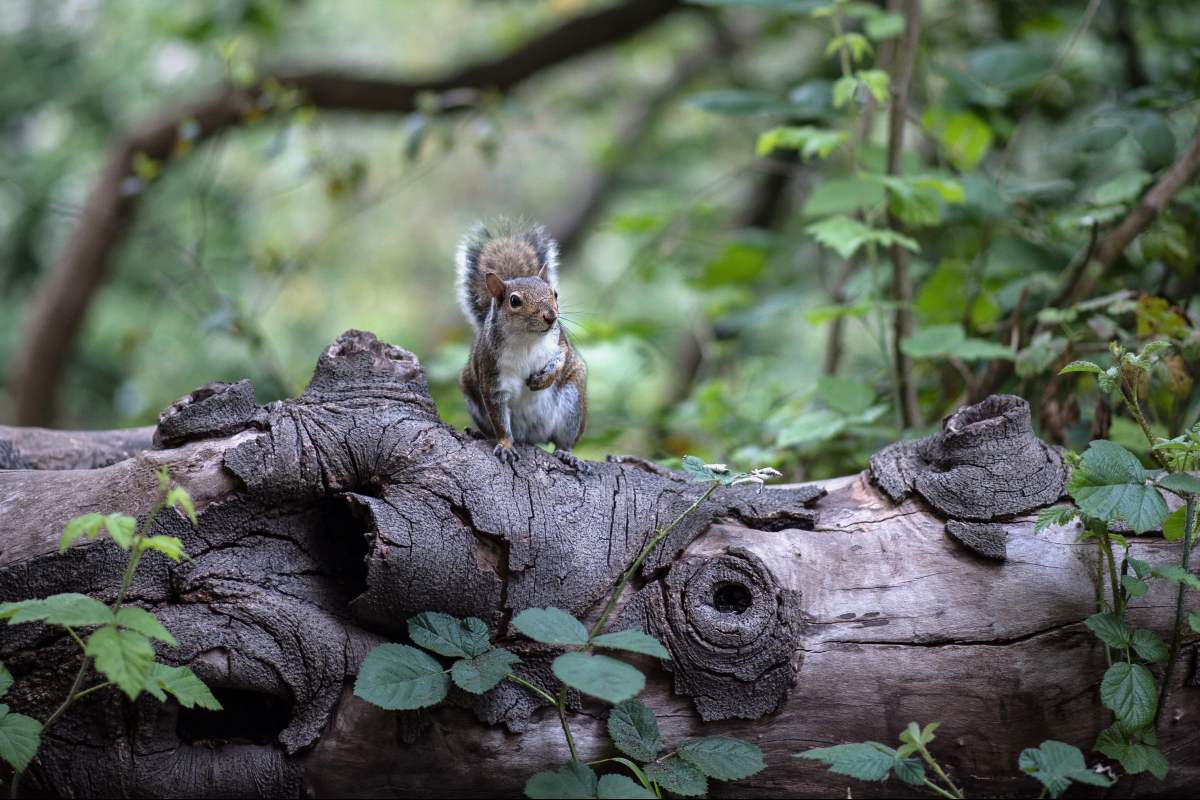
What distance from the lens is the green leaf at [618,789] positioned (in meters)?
1.35

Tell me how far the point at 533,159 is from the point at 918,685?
28.3 ft

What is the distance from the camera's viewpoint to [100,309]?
6148 millimetres

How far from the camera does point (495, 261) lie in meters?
2.38

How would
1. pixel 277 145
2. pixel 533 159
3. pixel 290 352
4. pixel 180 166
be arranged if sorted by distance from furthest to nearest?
pixel 533 159 → pixel 290 352 → pixel 180 166 → pixel 277 145

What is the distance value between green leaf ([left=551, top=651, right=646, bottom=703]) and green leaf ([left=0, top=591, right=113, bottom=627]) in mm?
586

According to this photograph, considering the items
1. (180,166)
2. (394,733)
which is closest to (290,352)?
(180,166)

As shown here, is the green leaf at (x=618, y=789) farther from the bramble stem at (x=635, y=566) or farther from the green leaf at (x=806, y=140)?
the green leaf at (x=806, y=140)

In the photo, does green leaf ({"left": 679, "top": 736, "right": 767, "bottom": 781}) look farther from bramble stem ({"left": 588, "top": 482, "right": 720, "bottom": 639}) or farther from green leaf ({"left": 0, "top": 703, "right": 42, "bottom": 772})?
green leaf ({"left": 0, "top": 703, "right": 42, "bottom": 772})

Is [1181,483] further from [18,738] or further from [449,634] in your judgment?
[18,738]

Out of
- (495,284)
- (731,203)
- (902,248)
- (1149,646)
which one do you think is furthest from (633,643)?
(731,203)

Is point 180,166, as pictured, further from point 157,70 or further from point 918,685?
point 918,685

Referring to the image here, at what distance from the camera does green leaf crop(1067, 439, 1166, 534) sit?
1433 millimetres

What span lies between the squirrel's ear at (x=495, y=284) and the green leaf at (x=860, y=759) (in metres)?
1.15

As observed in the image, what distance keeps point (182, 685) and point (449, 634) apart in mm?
387
